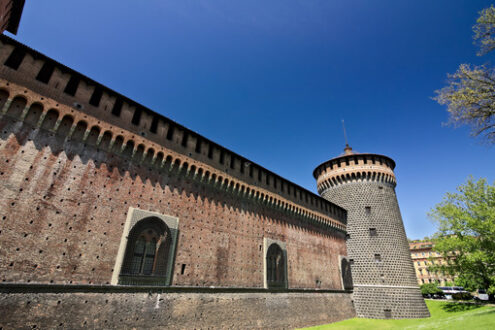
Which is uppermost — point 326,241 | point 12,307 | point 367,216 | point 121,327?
point 367,216

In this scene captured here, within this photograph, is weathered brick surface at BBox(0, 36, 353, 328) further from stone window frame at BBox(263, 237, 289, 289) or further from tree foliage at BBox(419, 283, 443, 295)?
tree foliage at BBox(419, 283, 443, 295)

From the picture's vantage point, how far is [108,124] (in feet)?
36.5

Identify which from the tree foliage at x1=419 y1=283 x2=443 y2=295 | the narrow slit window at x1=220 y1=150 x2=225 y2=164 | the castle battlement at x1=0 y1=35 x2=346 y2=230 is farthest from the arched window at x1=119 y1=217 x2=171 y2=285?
the tree foliage at x1=419 y1=283 x2=443 y2=295

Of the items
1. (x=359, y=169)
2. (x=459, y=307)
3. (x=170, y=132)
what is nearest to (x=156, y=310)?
(x=170, y=132)

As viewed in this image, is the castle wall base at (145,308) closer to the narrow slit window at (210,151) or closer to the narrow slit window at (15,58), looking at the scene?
the narrow slit window at (210,151)

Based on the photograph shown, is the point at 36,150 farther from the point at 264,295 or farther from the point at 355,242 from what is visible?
the point at 355,242

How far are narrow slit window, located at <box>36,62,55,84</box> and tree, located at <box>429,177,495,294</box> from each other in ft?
95.5

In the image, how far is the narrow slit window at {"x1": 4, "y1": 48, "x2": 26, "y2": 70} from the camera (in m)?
9.31

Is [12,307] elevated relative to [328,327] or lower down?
elevated

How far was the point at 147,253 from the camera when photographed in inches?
432

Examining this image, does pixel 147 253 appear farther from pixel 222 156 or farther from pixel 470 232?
pixel 470 232

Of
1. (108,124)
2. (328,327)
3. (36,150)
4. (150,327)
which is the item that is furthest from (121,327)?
(328,327)

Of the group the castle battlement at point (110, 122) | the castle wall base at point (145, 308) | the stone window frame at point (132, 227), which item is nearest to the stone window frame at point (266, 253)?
the castle wall base at point (145, 308)

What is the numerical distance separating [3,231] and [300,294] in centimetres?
1680
